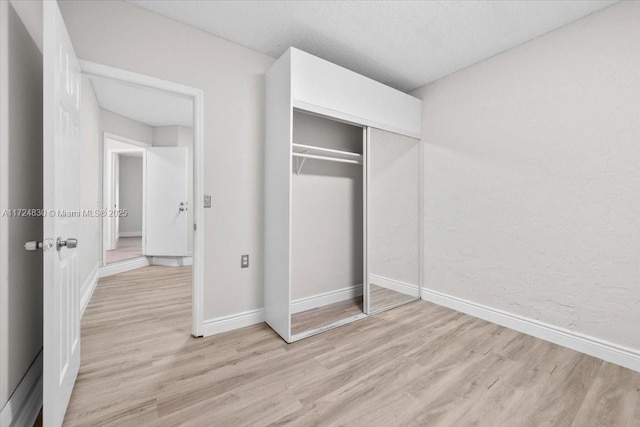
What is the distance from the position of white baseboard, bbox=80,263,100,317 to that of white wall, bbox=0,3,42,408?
4.55ft

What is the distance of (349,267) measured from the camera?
10.2ft

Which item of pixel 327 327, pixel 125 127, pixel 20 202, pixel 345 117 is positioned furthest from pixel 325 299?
pixel 125 127

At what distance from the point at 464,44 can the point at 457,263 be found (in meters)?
2.08

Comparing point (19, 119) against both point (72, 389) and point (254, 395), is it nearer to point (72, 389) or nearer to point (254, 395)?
point (72, 389)

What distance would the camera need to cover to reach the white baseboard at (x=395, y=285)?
9.00ft

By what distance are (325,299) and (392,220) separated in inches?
43.9

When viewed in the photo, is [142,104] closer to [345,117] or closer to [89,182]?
[89,182]

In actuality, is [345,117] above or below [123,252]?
above

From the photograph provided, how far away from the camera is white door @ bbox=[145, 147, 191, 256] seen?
15.8 ft

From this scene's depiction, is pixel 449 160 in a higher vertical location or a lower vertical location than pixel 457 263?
higher

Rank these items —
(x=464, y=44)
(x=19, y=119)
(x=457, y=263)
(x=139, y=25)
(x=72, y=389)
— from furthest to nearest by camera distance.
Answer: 1. (x=457, y=263)
2. (x=464, y=44)
3. (x=139, y=25)
4. (x=72, y=389)
5. (x=19, y=119)

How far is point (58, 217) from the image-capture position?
1227mm

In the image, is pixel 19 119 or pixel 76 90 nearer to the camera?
pixel 19 119

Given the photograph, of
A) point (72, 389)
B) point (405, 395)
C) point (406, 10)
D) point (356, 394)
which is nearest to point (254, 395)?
point (356, 394)
